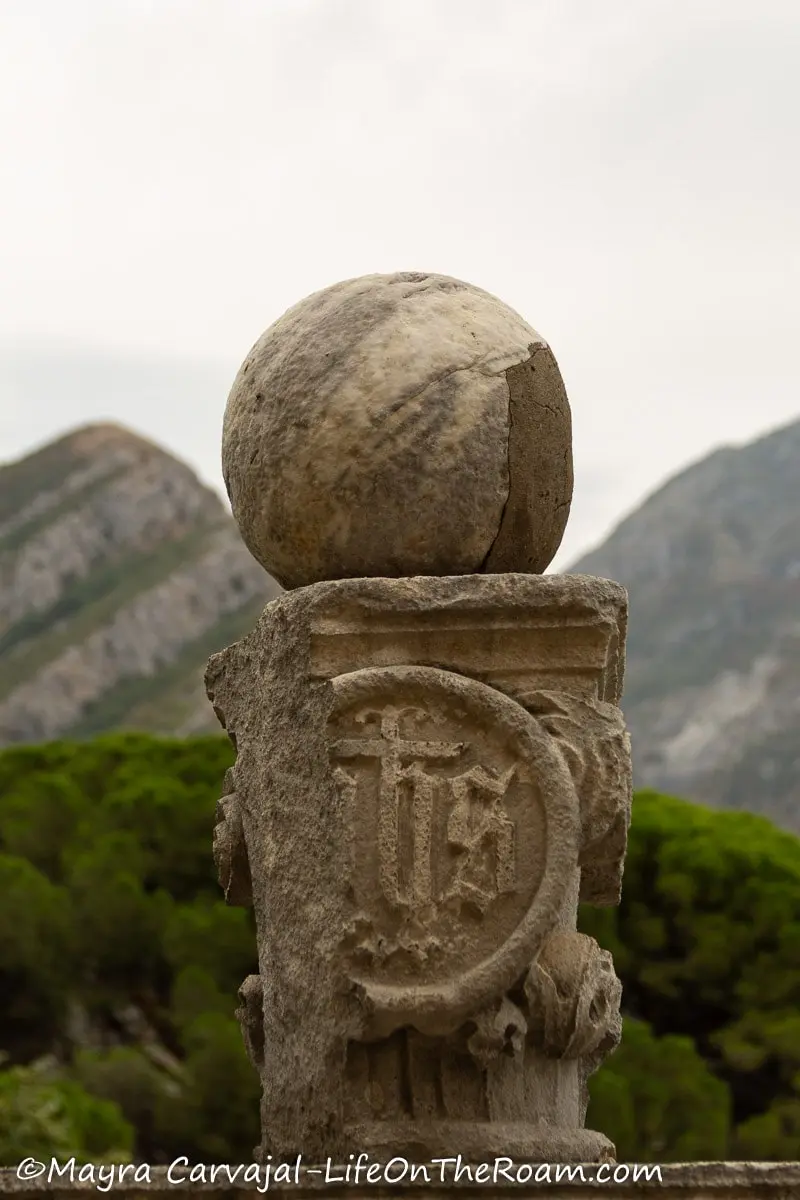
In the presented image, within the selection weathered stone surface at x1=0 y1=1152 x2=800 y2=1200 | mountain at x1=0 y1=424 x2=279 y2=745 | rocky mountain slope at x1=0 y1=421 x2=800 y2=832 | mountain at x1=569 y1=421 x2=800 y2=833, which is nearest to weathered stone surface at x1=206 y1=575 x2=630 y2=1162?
weathered stone surface at x1=0 y1=1152 x2=800 y2=1200

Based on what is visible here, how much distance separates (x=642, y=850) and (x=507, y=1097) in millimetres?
9546

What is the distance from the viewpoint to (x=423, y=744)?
4.72 meters

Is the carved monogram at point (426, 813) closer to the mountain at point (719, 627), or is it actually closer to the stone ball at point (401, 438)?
the stone ball at point (401, 438)

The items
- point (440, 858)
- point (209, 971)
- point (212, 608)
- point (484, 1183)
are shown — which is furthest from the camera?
point (212, 608)

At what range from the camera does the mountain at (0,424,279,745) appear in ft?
112

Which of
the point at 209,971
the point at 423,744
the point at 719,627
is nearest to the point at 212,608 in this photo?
the point at 719,627

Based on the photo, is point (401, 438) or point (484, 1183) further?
point (401, 438)

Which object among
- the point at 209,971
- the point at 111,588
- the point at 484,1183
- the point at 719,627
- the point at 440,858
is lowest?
the point at 719,627

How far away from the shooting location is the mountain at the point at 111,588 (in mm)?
34000

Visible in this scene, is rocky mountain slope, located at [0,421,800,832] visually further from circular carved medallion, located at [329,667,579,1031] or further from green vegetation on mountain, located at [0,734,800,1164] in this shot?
circular carved medallion, located at [329,667,579,1031]

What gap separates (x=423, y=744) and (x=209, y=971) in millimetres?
8935

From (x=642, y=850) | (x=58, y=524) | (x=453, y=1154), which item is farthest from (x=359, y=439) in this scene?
(x=58, y=524)

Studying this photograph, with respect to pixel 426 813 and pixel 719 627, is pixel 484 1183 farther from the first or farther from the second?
pixel 719 627

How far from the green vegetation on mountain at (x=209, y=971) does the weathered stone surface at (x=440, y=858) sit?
780 centimetres
